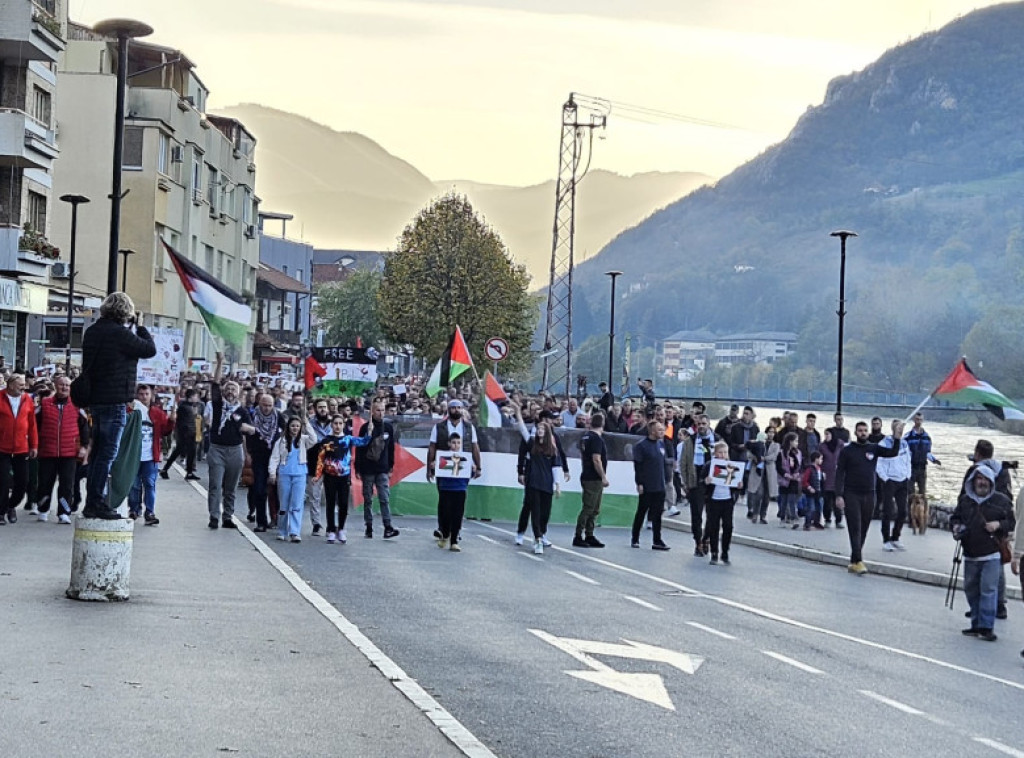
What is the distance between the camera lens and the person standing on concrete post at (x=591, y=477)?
71.7ft

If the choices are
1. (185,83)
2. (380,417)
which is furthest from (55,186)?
(380,417)

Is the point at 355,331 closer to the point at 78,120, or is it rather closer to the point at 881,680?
the point at 78,120

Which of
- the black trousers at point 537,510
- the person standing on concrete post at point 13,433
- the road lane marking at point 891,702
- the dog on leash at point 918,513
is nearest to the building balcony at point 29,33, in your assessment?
the person standing on concrete post at point 13,433

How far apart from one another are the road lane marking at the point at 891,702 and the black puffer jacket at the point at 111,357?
585 cm

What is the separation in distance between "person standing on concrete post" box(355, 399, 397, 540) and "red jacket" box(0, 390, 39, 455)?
175 inches

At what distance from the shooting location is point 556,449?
21266 millimetres

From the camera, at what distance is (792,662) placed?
11.7 m

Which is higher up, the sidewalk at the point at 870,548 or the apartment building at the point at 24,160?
the apartment building at the point at 24,160

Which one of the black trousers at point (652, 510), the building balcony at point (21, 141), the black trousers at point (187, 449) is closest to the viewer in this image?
the black trousers at point (652, 510)

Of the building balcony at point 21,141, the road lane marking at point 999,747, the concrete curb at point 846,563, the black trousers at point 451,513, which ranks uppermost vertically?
the building balcony at point 21,141

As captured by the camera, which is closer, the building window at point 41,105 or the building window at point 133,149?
the building window at point 41,105

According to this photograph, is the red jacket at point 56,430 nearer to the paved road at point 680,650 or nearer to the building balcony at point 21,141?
the paved road at point 680,650

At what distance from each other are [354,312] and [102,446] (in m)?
104

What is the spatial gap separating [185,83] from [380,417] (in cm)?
5185
